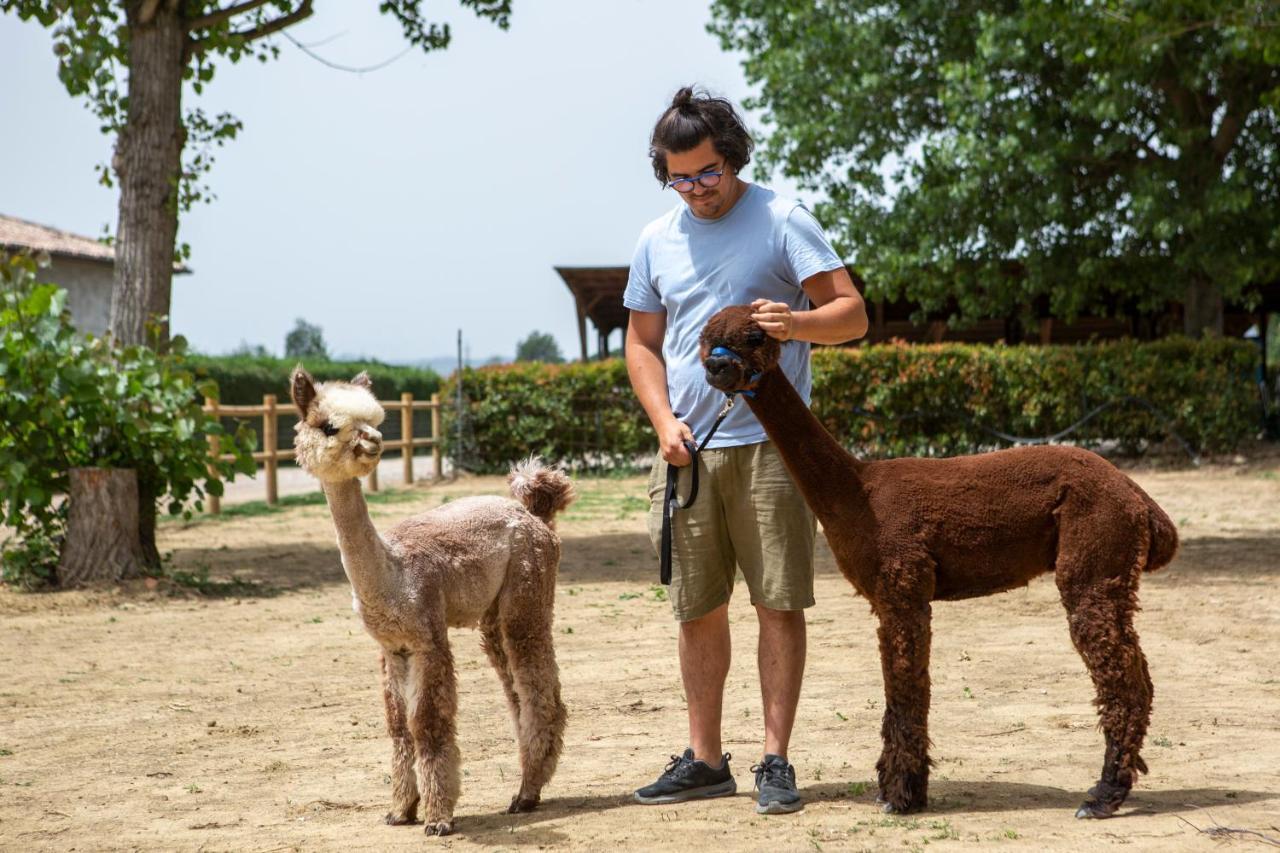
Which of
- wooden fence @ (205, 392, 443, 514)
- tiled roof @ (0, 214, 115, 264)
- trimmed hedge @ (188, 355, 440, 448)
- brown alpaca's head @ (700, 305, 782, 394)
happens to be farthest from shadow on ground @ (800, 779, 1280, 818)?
tiled roof @ (0, 214, 115, 264)

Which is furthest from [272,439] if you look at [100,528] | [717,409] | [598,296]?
[717,409]

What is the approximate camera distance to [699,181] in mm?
4371

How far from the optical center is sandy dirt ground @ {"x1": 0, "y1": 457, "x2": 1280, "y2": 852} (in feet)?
14.1

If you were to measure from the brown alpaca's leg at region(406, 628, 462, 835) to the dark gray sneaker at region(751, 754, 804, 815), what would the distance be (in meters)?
1.05

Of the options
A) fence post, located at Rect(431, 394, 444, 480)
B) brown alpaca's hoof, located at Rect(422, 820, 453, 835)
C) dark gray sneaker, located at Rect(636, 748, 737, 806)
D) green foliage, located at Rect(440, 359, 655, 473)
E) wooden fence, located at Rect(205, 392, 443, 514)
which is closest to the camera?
brown alpaca's hoof, located at Rect(422, 820, 453, 835)

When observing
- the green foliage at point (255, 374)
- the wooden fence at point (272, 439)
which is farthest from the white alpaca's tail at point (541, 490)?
the green foliage at point (255, 374)

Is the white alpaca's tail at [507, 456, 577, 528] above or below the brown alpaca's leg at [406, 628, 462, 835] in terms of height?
above

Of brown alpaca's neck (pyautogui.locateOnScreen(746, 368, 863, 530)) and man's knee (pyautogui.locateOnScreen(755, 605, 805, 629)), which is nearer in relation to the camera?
brown alpaca's neck (pyautogui.locateOnScreen(746, 368, 863, 530))

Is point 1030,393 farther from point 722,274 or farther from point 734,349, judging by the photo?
point 734,349

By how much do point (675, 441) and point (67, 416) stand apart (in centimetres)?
735

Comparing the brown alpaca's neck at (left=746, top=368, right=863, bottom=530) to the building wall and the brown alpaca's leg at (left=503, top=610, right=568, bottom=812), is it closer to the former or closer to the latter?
the brown alpaca's leg at (left=503, top=610, right=568, bottom=812)

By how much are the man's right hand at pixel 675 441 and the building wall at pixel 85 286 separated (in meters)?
33.1

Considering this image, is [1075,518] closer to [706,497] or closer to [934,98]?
[706,497]

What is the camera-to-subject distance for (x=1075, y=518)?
4.19 meters
